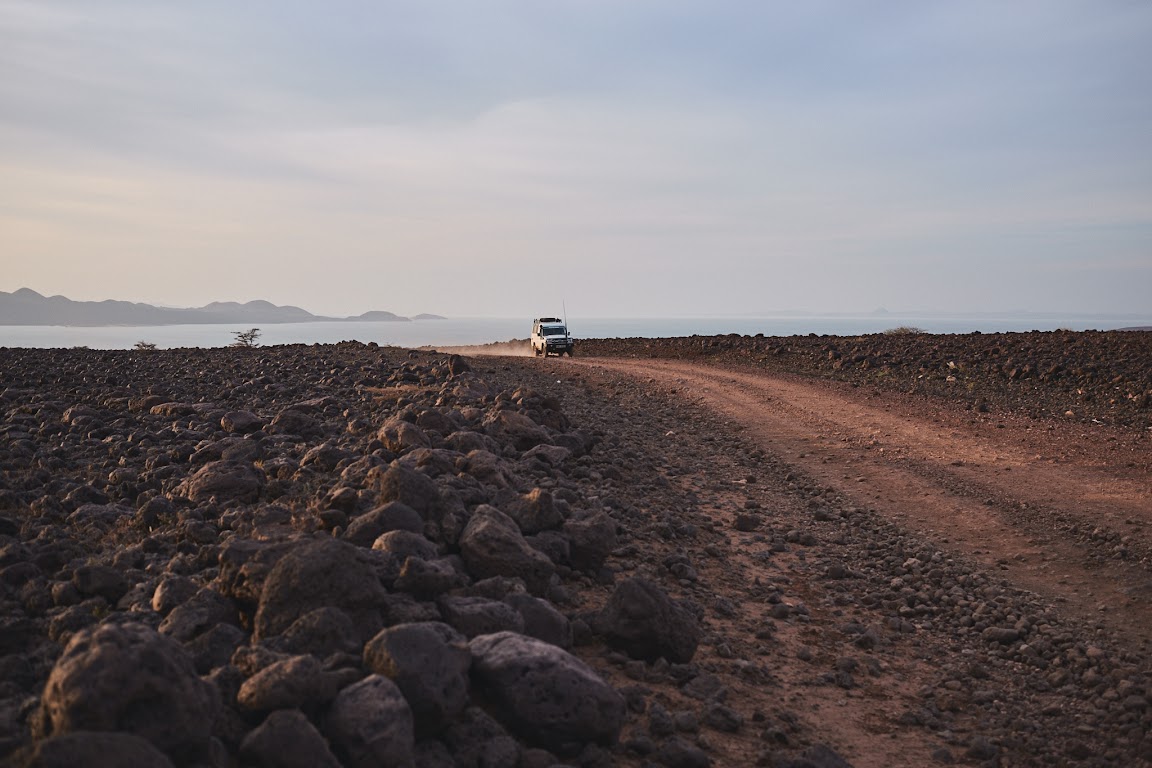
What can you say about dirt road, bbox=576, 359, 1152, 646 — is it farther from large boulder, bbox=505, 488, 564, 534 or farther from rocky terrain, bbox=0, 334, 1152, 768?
large boulder, bbox=505, 488, 564, 534

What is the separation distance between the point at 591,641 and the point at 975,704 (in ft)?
10.8

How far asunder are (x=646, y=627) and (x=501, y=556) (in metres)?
1.37

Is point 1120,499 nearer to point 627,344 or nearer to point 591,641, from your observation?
point 591,641

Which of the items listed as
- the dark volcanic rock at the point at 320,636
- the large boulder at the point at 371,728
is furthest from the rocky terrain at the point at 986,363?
the large boulder at the point at 371,728

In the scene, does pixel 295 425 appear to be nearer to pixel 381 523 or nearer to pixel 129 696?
pixel 381 523

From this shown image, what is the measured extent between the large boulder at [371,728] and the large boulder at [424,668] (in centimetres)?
16

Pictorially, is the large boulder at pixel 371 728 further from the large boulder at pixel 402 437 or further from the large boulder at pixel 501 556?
the large boulder at pixel 402 437

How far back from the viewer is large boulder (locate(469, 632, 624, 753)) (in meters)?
4.85

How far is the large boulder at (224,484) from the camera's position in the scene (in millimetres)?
8977

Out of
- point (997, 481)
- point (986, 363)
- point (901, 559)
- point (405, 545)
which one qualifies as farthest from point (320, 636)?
point (986, 363)

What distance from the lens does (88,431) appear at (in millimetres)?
12938

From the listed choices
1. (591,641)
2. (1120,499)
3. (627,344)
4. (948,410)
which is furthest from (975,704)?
(627,344)

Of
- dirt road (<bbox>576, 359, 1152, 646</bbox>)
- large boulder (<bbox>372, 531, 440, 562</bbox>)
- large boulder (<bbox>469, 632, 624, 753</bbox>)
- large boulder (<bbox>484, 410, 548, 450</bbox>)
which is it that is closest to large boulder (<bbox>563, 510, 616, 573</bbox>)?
large boulder (<bbox>372, 531, 440, 562</bbox>)

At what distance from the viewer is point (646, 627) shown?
21.7 ft
